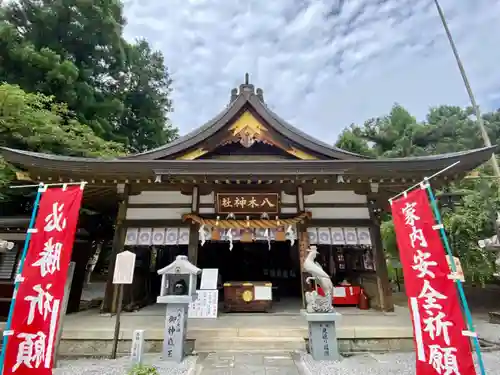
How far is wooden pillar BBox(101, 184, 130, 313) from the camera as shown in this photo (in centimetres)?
720

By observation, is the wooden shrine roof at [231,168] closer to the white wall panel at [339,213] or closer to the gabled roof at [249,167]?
the gabled roof at [249,167]

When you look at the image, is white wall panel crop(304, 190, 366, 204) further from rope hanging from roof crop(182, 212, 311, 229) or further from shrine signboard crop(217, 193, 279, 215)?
shrine signboard crop(217, 193, 279, 215)

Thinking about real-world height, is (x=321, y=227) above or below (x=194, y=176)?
below

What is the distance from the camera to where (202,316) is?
6660 mm

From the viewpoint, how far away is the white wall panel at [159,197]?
8078 millimetres

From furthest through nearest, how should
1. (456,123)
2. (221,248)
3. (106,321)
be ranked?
(456,123), (221,248), (106,321)

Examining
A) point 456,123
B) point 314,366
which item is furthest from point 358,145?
point 314,366

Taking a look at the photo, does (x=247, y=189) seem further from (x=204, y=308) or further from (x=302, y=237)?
(x=204, y=308)

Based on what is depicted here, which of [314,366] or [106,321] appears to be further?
[106,321]

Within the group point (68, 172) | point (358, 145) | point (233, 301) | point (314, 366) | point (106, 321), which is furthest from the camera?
point (358, 145)

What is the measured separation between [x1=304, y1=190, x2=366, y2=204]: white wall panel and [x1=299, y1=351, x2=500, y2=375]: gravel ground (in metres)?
4.08

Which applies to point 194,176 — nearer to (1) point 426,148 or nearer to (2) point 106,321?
(2) point 106,321

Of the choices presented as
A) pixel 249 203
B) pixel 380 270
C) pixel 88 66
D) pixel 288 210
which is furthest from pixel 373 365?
pixel 88 66

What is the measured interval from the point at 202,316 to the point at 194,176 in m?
3.54
